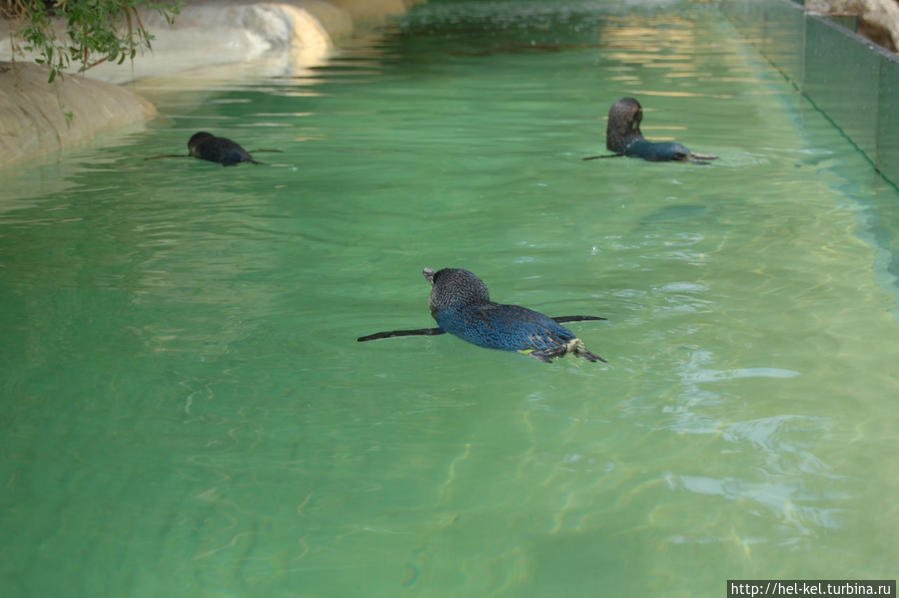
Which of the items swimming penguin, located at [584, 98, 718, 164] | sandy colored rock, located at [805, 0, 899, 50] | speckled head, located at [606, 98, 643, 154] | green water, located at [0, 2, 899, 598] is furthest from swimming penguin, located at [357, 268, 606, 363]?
sandy colored rock, located at [805, 0, 899, 50]

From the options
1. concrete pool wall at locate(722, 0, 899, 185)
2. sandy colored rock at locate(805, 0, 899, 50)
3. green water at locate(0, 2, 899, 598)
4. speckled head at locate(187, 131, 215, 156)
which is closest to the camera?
green water at locate(0, 2, 899, 598)

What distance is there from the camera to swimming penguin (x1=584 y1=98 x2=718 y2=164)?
10047mm

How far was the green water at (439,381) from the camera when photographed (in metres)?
3.69

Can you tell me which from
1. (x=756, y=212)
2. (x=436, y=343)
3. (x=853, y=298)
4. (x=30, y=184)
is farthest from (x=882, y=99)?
(x=30, y=184)

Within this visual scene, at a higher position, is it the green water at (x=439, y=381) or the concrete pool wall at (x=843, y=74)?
the concrete pool wall at (x=843, y=74)

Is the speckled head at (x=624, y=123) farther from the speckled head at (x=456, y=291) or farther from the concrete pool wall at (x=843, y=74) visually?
the speckled head at (x=456, y=291)

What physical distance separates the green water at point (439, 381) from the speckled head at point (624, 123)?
342 millimetres

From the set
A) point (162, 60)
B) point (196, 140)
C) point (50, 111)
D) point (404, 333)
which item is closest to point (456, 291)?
point (404, 333)

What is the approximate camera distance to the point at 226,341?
223 inches

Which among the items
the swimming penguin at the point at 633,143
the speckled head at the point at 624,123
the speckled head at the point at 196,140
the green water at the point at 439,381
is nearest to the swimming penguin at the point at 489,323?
the green water at the point at 439,381

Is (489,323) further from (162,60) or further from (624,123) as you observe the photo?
(162,60)

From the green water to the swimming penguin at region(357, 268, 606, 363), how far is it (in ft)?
0.40

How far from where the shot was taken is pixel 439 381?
16.6 feet

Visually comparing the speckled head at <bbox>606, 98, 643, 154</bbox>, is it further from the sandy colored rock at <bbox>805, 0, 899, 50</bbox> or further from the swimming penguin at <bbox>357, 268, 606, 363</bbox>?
the sandy colored rock at <bbox>805, 0, 899, 50</bbox>
